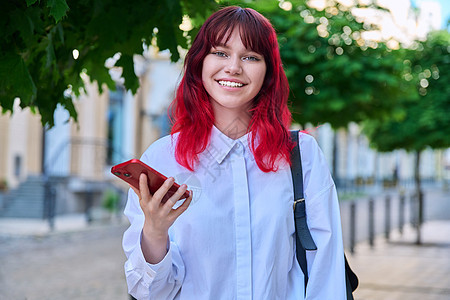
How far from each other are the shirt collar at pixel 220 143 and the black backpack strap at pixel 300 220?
0.59 ft

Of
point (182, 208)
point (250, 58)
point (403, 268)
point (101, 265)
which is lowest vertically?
point (101, 265)

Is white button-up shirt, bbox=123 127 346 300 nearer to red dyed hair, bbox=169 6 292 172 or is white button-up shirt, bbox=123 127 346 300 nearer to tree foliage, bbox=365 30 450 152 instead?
red dyed hair, bbox=169 6 292 172

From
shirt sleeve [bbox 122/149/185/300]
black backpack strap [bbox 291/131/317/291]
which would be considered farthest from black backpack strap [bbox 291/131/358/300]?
shirt sleeve [bbox 122/149/185/300]

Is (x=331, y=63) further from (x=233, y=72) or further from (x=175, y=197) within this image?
(x=175, y=197)

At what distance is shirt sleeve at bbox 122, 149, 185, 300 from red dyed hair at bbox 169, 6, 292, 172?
0.23m

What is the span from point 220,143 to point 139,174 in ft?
1.43

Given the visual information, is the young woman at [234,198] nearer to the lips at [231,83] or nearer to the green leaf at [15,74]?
the lips at [231,83]

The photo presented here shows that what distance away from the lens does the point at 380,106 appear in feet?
31.4

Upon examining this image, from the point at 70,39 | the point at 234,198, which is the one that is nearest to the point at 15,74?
the point at 70,39

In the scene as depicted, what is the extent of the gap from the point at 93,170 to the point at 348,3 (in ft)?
45.9

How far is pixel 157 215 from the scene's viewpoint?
179 cm

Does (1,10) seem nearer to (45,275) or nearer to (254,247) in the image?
(254,247)

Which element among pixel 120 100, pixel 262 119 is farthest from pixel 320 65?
pixel 120 100

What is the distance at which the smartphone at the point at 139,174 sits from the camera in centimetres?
165
